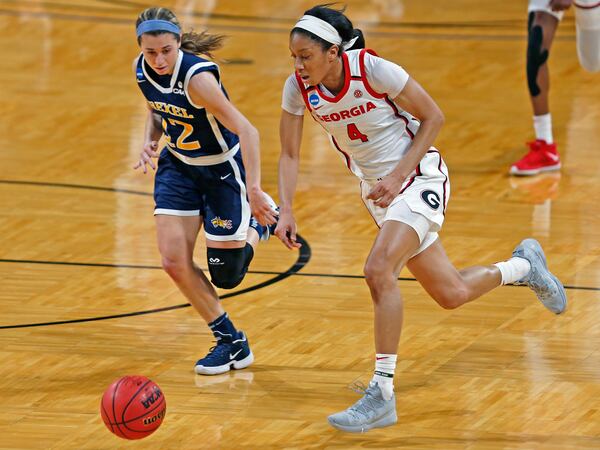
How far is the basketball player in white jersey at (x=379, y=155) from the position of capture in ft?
19.2

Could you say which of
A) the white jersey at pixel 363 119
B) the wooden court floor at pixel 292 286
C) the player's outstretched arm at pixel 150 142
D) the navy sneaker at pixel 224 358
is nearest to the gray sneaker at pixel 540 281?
the wooden court floor at pixel 292 286

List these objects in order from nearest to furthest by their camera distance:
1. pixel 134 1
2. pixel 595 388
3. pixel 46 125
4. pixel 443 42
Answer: pixel 595 388
pixel 46 125
pixel 443 42
pixel 134 1

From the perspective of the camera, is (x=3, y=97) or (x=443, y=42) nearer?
(x=3, y=97)

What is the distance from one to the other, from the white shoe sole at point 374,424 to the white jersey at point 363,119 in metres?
1.04

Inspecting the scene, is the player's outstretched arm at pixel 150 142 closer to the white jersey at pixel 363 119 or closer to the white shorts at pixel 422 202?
the white jersey at pixel 363 119

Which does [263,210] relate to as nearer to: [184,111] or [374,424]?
[184,111]

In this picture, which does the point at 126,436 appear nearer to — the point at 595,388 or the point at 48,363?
the point at 48,363

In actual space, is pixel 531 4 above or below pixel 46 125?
above

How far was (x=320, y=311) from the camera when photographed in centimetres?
749

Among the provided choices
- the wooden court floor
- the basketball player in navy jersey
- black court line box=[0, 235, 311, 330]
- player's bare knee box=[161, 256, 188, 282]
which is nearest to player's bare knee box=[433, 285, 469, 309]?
the wooden court floor

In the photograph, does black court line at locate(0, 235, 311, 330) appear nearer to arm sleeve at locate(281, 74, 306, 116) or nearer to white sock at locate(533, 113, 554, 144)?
arm sleeve at locate(281, 74, 306, 116)

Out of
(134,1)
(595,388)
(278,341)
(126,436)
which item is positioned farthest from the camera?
(134,1)

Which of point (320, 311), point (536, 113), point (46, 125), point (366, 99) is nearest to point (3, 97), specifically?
point (46, 125)

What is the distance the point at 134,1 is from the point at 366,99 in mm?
11176
